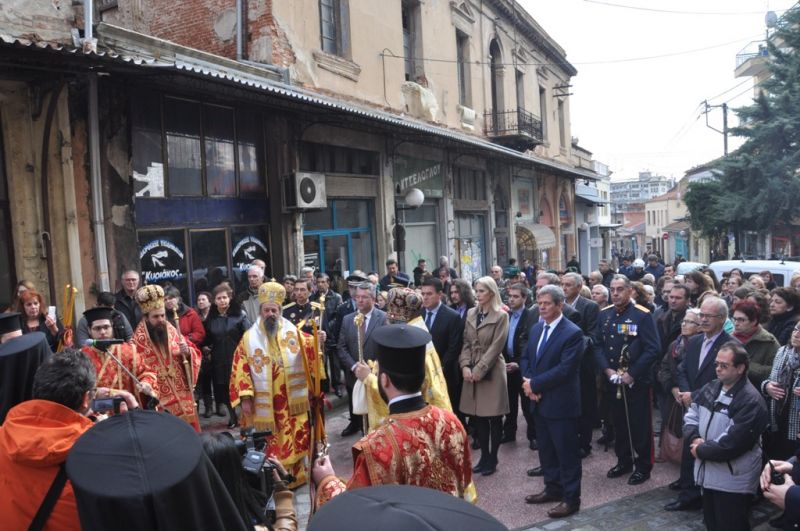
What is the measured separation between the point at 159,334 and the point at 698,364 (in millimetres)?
4795

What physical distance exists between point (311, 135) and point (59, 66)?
581 centimetres

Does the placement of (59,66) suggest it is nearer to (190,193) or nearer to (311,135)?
(190,193)

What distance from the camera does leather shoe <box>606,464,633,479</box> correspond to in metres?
6.23

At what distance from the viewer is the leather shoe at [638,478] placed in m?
6.06

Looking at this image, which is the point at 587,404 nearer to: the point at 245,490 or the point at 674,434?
the point at 674,434

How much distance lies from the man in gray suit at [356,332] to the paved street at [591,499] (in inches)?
34.8

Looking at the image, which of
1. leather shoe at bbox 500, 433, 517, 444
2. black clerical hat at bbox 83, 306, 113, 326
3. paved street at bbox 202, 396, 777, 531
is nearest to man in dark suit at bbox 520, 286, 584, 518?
paved street at bbox 202, 396, 777, 531

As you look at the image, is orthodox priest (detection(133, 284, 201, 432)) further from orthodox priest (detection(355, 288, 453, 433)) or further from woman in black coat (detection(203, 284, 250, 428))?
woman in black coat (detection(203, 284, 250, 428))

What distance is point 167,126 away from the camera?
9492 mm

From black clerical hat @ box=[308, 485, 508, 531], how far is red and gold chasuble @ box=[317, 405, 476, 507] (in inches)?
48.6

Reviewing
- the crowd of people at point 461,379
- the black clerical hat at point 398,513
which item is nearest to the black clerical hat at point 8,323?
the crowd of people at point 461,379

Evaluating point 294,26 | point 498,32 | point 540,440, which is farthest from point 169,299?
point 498,32

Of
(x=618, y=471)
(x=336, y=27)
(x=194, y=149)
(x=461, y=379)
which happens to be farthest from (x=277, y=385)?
(x=336, y=27)

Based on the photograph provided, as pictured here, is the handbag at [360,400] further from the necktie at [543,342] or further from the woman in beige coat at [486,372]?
the woman in beige coat at [486,372]
